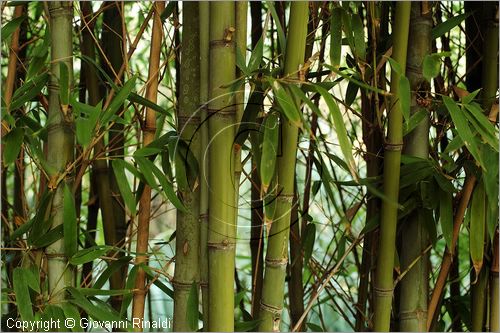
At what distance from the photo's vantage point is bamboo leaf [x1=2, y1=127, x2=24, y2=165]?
853mm

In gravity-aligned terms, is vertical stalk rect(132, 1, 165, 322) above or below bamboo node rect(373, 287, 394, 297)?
above

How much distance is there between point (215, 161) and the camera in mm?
845

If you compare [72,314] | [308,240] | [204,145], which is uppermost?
[204,145]

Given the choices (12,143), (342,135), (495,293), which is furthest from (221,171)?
(495,293)

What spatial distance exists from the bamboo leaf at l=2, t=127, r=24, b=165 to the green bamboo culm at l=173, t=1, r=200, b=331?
0.68 feet

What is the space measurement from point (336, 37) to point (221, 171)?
0.24 m

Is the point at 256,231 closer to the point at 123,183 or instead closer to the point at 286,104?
the point at 123,183

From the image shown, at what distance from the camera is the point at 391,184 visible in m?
0.95

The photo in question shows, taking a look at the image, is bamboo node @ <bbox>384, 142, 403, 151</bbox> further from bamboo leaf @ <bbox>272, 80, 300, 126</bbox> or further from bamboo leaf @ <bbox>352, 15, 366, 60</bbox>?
bamboo leaf @ <bbox>272, 80, 300, 126</bbox>

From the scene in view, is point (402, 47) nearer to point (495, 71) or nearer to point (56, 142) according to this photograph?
point (495, 71)

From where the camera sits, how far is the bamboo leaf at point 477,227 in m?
0.91

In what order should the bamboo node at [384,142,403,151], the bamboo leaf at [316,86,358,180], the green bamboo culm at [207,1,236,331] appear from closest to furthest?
the bamboo leaf at [316,86,358,180], the green bamboo culm at [207,1,236,331], the bamboo node at [384,142,403,151]

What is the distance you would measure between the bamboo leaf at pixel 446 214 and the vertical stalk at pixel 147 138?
427 millimetres

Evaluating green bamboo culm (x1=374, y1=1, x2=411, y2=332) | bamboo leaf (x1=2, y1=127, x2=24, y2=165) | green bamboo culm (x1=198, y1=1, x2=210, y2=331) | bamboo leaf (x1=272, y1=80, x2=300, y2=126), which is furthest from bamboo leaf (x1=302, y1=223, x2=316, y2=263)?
bamboo leaf (x1=2, y1=127, x2=24, y2=165)
